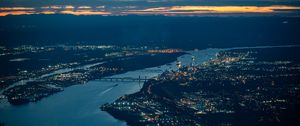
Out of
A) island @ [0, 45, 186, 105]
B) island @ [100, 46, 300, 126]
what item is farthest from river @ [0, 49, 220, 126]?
island @ [0, 45, 186, 105]

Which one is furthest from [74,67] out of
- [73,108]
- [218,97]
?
[218,97]

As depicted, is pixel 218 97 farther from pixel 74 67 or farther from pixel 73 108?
pixel 74 67

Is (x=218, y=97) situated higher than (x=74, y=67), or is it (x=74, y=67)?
(x=74, y=67)

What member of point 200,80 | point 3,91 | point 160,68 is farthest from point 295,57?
point 3,91

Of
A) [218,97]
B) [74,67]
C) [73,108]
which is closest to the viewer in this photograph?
[73,108]

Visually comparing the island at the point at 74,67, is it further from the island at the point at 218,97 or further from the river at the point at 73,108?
the island at the point at 218,97

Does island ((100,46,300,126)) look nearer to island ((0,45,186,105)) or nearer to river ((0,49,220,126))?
river ((0,49,220,126))

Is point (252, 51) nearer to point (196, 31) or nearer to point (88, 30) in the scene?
point (196, 31)

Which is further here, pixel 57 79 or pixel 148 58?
pixel 148 58
